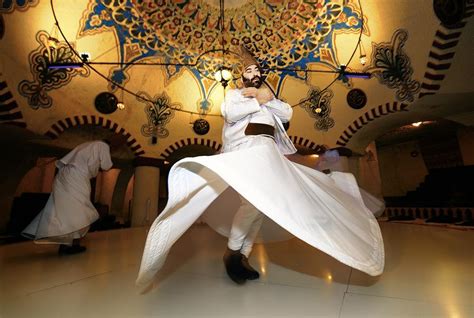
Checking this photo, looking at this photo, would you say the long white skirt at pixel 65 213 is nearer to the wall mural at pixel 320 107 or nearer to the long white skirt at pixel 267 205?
the long white skirt at pixel 267 205

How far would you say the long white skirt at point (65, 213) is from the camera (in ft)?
9.41

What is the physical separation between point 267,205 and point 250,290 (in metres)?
0.76

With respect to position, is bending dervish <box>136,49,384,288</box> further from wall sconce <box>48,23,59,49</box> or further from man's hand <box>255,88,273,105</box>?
wall sconce <box>48,23,59,49</box>

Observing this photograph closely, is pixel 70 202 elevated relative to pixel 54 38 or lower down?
lower down

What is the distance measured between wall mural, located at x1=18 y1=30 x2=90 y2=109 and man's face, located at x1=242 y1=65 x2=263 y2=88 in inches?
245

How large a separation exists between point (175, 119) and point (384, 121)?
7529mm

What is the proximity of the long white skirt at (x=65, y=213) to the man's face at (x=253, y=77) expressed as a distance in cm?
268

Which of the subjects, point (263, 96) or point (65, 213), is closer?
point (263, 96)

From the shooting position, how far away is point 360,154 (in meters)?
8.80

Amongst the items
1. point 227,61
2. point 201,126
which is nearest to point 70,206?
point 201,126

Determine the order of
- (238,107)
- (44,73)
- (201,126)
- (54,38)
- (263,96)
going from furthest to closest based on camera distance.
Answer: (201,126) < (44,73) < (54,38) < (263,96) < (238,107)

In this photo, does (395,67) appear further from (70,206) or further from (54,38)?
(54,38)

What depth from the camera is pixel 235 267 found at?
181 centimetres

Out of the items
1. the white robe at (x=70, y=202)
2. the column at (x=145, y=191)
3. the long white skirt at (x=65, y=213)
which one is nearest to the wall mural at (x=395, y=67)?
the white robe at (x=70, y=202)
